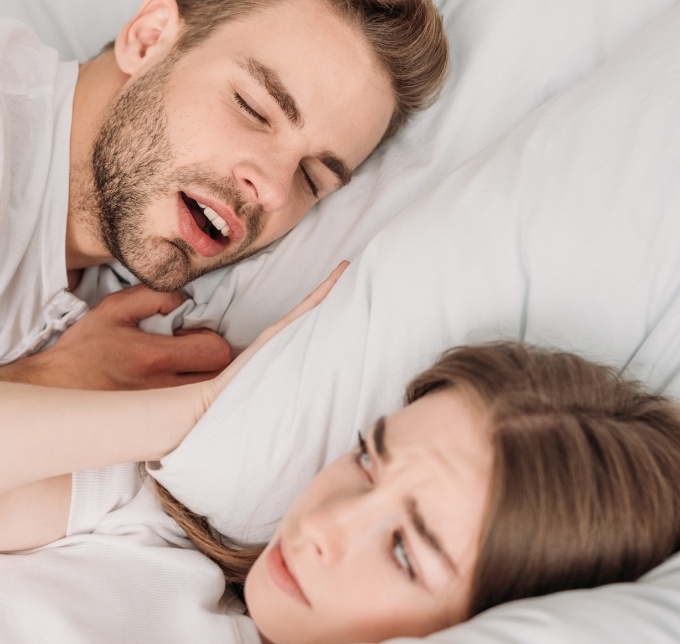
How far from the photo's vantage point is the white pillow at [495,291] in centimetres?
104

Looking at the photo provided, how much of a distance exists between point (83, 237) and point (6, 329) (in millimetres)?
248

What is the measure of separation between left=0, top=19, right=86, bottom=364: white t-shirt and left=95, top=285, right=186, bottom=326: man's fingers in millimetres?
88

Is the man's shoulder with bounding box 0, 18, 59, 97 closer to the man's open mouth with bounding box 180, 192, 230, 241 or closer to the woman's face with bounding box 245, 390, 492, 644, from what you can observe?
the man's open mouth with bounding box 180, 192, 230, 241

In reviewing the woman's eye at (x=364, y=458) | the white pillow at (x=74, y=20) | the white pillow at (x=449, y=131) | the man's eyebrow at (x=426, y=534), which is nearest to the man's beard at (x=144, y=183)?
the white pillow at (x=449, y=131)

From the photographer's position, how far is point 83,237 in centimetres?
150

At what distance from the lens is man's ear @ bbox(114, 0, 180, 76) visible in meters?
1.41

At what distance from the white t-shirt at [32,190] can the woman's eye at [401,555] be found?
943 millimetres

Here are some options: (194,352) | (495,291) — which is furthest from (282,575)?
(194,352)

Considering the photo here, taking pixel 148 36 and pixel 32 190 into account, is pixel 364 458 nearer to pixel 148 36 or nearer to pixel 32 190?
pixel 32 190

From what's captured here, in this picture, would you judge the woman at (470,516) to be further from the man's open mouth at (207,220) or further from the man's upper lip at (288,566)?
the man's open mouth at (207,220)

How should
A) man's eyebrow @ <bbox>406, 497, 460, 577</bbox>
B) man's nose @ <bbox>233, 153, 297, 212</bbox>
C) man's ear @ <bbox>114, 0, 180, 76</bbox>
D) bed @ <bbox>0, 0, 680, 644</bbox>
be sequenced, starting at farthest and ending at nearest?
man's ear @ <bbox>114, 0, 180, 76</bbox> < man's nose @ <bbox>233, 153, 297, 212</bbox> < bed @ <bbox>0, 0, 680, 644</bbox> < man's eyebrow @ <bbox>406, 497, 460, 577</bbox>

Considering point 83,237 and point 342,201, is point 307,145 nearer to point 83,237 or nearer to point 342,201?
point 342,201

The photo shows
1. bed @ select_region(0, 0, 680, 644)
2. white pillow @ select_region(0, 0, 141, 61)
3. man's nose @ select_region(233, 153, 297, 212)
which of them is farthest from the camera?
white pillow @ select_region(0, 0, 141, 61)

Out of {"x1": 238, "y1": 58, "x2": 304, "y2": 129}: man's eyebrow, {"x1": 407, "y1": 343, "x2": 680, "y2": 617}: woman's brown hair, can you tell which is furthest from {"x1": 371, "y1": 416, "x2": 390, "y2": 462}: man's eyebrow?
{"x1": 238, "y1": 58, "x2": 304, "y2": 129}: man's eyebrow
